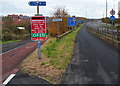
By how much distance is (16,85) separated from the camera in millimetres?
5773

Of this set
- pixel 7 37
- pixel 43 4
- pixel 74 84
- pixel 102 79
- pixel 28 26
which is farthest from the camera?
pixel 28 26

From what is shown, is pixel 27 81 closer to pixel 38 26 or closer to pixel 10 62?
pixel 38 26

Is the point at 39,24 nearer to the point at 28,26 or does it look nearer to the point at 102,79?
the point at 102,79

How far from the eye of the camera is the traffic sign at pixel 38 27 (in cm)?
1015

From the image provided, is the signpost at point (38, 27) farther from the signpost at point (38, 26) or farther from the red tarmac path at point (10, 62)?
the red tarmac path at point (10, 62)

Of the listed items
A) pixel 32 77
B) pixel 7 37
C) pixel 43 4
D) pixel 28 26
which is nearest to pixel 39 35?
pixel 43 4

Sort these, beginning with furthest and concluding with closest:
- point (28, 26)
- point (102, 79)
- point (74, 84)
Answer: point (28, 26), point (102, 79), point (74, 84)

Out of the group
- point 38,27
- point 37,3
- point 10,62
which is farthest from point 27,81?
point 37,3

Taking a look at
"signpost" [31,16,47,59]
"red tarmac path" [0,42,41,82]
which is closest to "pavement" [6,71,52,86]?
"red tarmac path" [0,42,41,82]

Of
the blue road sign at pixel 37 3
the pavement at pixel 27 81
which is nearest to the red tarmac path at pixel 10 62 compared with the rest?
the pavement at pixel 27 81

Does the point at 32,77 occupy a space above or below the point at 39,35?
below

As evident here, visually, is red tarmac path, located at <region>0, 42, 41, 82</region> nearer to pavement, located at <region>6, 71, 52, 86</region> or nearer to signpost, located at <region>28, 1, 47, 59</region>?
pavement, located at <region>6, 71, 52, 86</region>

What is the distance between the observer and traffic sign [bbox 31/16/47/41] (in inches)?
400

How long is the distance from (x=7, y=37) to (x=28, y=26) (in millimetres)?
17342
